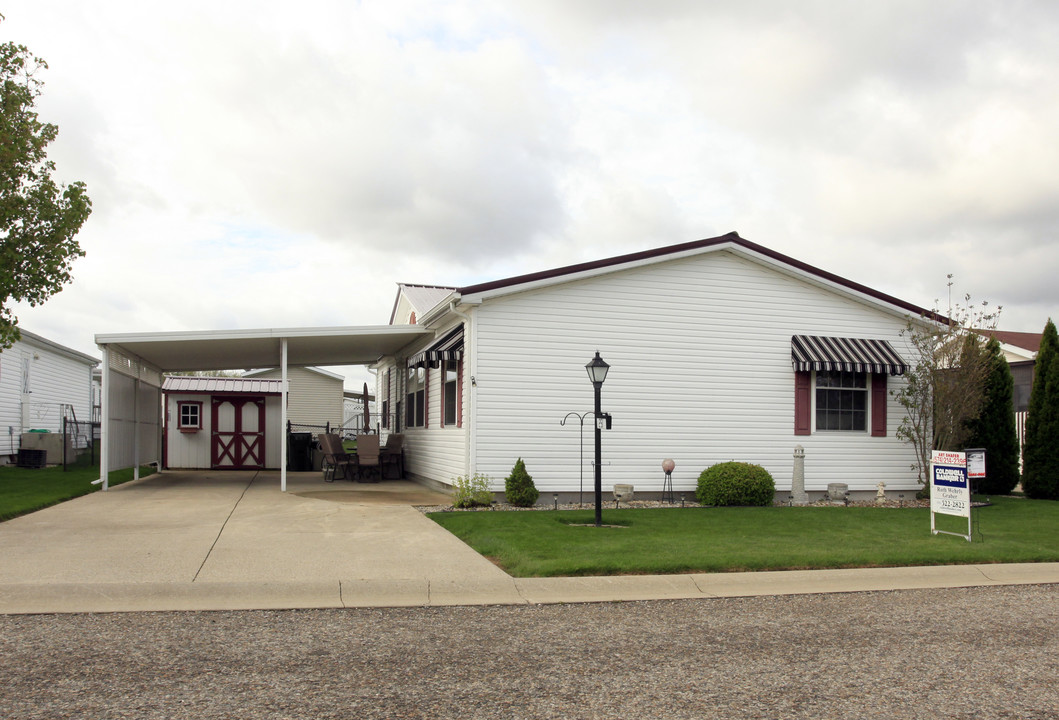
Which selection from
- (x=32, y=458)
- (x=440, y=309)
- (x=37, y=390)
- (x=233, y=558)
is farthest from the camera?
(x=37, y=390)

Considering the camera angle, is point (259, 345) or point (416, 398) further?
point (416, 398)

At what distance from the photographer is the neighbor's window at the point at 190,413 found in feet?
78.6

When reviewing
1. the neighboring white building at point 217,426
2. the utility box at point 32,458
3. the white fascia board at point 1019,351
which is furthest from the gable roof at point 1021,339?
the utility box at point 32,458

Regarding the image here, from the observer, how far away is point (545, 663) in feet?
17.9

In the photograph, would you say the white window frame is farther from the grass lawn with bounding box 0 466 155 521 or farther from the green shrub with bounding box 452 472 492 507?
the grass lawn with bounding box 0 466 155 521

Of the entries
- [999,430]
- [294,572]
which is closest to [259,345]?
[294,572]

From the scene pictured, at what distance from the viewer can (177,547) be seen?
920 centimetres

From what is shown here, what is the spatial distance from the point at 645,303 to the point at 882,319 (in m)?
5.03

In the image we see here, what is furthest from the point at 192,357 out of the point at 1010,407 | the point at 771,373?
the point at 1010,407

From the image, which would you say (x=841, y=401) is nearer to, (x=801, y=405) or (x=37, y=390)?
(x=801, y=405)

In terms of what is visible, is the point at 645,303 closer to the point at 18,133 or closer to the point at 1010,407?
the point at 1010,407

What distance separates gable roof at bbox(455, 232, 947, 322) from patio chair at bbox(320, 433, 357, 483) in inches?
246

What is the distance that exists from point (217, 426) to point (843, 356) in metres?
17.0

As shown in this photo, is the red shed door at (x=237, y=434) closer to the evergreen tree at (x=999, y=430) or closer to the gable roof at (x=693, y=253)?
the gable roof at (x=693, y=253)
